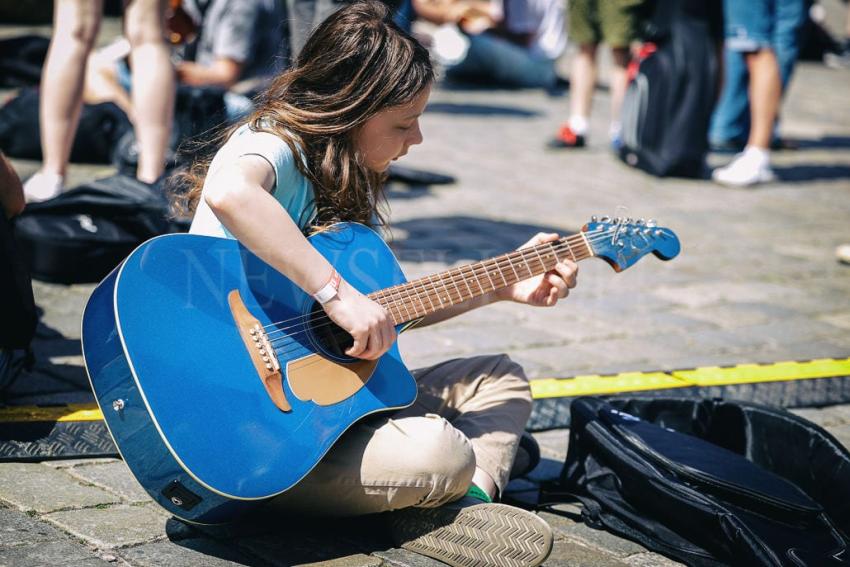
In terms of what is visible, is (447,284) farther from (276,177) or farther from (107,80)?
(107,80)

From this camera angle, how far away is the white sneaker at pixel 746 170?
7137mm

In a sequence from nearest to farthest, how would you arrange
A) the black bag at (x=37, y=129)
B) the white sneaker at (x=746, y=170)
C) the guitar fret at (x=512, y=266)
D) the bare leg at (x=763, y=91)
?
the guitar fret at (x=512, y=266), the black bag at (x=37, y=129), the bare leg at (x=763, y=91), the white sneaker at (x=746, y=170)

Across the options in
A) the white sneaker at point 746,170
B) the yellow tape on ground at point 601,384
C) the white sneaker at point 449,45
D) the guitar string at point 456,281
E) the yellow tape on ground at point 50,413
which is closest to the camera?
the guitar string at point 456,281

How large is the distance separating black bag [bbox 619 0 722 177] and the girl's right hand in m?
4.99

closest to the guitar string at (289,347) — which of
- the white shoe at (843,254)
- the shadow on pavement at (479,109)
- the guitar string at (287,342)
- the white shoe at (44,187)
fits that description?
the guitar string at (287,342)

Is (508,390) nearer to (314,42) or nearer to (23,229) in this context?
(314,42)

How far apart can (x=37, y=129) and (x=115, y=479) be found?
3.59 metres

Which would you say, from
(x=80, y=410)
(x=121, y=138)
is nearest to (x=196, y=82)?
(x=121, y=138)

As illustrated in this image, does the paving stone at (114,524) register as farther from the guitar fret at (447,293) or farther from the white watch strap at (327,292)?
the guitar fret at (447,293)

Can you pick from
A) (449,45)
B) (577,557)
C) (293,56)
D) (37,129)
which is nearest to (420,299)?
(577,557)

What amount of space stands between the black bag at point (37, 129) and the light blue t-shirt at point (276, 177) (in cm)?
340

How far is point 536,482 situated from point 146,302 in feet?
4.10

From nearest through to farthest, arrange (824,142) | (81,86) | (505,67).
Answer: (81,86), (824,142), (505,67)

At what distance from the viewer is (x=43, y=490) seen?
2520mm
